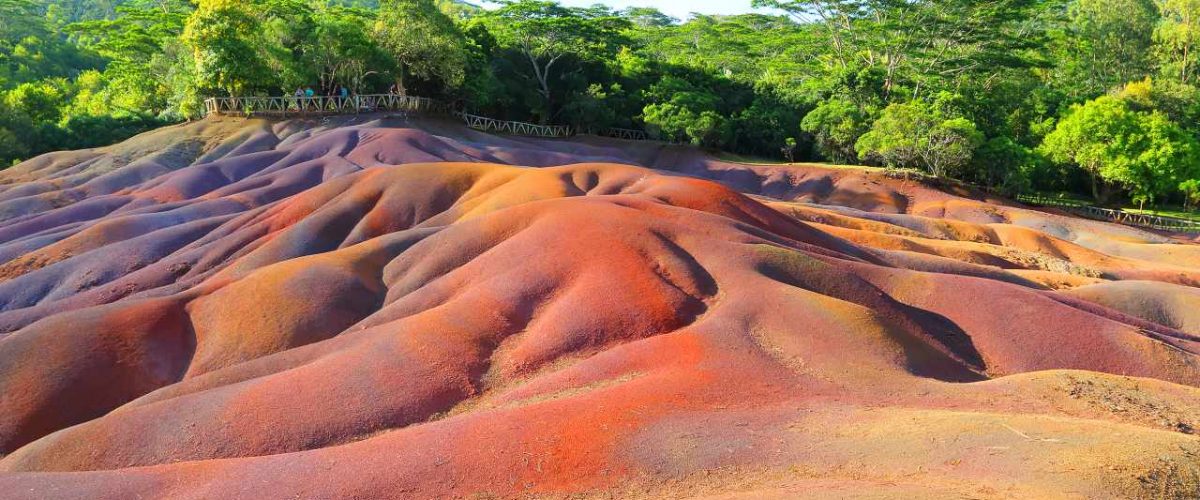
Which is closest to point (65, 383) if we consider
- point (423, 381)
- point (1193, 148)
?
point (423, 381)

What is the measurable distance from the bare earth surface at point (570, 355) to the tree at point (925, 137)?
1968 centimetres

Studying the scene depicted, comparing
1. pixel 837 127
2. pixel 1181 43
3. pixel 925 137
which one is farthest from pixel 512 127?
pixel 1181 43

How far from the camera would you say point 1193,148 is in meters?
51.2

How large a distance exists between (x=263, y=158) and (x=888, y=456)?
47.7m

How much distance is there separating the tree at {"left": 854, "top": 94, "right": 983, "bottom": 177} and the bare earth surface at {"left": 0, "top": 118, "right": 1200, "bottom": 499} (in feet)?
64.6

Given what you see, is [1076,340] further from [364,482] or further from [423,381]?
[364,482]

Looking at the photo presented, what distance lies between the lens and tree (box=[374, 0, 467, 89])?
196 ft

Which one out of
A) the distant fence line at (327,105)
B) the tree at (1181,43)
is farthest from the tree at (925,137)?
the distant fence line at (327,105)

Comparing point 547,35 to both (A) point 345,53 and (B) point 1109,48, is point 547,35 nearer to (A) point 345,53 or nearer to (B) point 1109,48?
(A) point 345,53

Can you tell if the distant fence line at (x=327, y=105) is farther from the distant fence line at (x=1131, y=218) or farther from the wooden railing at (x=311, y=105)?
the distant fence line at (x=1131, y=218)

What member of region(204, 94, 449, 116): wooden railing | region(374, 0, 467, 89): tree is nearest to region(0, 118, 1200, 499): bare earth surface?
region(204, 94, 449, 116): wooden railing

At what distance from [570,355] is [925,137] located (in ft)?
143

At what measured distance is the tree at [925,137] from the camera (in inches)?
2061

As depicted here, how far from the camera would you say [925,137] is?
53219mm
